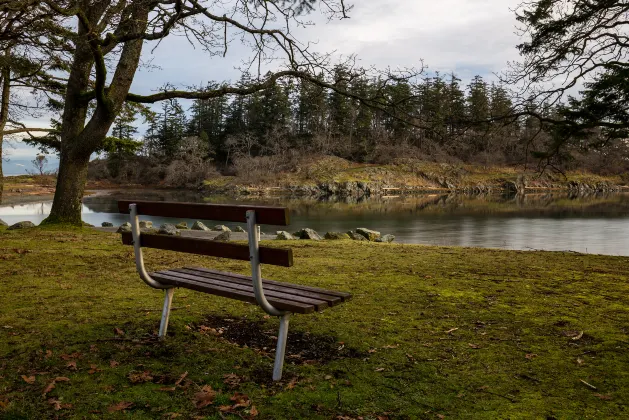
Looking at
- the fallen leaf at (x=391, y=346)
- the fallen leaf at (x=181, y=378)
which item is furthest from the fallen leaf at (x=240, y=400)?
the fallen leaf at (x=391, y=346)

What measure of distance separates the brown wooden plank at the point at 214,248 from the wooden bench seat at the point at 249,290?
0.29 metres

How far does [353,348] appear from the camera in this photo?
4176 millimetres

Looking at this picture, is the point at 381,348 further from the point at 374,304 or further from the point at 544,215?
the point at 544,215

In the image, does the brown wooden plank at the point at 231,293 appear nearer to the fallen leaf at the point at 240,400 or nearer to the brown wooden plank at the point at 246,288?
the brown wooden plank at the point at 246,288

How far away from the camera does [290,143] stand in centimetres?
7462

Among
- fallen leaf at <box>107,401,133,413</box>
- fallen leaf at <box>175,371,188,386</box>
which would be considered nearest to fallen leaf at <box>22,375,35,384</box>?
fallen leaf at <box>107,401,133,413</box>

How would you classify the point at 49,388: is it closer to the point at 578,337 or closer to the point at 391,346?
the point at 391,346

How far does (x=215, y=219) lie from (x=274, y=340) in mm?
1526

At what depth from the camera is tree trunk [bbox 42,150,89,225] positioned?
467 inches

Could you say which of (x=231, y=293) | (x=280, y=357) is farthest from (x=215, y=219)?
(x=280, y=357)

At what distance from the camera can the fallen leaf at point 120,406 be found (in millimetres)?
2957

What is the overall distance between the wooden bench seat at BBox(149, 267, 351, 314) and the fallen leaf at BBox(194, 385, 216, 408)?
677 millimetres

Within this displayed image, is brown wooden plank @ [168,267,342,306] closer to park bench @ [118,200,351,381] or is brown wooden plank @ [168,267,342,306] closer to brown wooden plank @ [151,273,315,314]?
park bench @ [118,200,351,381]

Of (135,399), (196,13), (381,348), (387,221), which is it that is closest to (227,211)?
A: (135,399)
